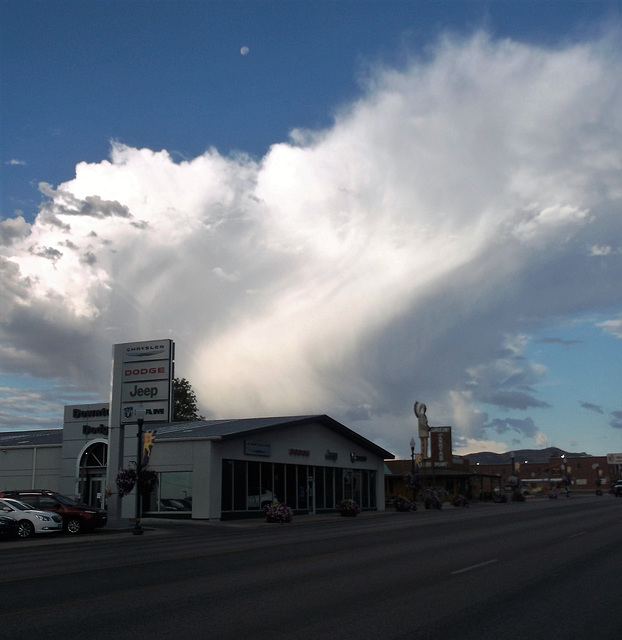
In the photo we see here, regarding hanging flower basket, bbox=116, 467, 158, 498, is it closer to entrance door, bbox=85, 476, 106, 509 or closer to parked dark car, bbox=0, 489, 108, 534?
parked dark car, bbox=0, 489, 108, 534

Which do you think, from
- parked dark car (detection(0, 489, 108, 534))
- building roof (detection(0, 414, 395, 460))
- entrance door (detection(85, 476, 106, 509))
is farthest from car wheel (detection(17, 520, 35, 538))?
entrance door (detection(85, 476, 106, 509))

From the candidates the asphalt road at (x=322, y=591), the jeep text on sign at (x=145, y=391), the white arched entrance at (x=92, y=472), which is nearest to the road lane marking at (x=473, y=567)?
the asphalt road at (x=322, y=591)

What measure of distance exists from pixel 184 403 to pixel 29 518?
5809cm

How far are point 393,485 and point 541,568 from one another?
78.7m

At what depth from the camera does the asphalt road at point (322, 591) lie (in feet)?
28.8

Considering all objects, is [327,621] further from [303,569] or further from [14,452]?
[14,452]

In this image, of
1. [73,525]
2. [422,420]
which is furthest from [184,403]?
[73,525]

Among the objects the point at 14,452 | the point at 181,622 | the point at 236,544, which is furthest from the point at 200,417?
the point at 181,622

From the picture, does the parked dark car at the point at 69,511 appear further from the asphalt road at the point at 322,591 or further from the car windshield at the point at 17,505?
the asphalt road at the point at 322,591

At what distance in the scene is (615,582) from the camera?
41.5ft

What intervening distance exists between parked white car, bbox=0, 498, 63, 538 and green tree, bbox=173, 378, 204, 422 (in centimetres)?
5515

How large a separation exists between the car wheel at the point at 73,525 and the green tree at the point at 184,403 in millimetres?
53690

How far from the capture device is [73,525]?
1164 inches

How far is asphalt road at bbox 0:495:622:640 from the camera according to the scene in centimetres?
877
